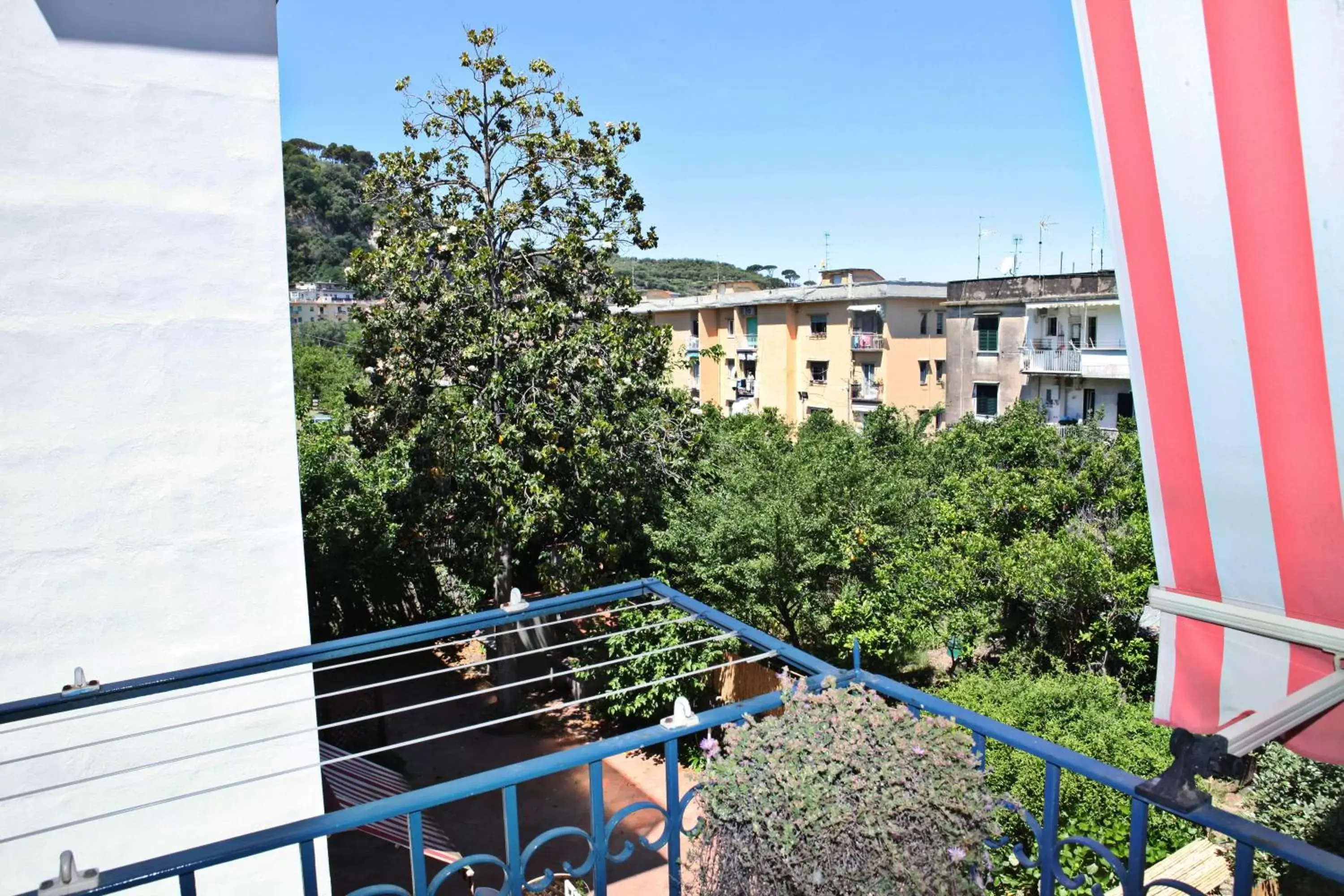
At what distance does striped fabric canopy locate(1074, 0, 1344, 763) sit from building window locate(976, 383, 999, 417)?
29526 mm

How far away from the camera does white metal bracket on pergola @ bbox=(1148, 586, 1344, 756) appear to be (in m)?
1.50

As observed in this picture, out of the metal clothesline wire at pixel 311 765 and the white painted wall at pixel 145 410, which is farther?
the white painted wall at pixel 145 410

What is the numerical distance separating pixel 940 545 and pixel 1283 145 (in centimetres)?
1168

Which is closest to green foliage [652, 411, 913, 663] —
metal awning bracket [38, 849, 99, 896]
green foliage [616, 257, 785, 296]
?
metal awning bracket [38, 849, 99, 896]

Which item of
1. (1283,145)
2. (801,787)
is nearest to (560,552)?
(801,787)

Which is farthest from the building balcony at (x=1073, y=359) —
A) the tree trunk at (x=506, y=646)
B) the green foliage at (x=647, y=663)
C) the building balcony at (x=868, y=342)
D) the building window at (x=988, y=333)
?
the tree trunk at (x=506, y=646)

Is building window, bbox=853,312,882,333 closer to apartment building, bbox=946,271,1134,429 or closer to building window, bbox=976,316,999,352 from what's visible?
apartment building, bbox=946,271,1134,429

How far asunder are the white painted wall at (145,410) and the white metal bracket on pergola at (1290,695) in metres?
3.43

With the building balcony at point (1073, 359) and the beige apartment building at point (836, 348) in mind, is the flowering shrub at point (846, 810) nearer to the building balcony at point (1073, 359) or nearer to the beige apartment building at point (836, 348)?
the building balcony at point (1073, 359)

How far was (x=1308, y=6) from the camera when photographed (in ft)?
4.47

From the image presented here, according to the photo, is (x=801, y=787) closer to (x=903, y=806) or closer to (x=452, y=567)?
(x=903, y=806)

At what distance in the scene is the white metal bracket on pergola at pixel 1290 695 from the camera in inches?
59.2

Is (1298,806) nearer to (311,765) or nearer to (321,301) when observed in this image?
(311,765)

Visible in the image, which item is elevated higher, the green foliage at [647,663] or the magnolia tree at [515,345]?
the magnolia tree at [515,345]
